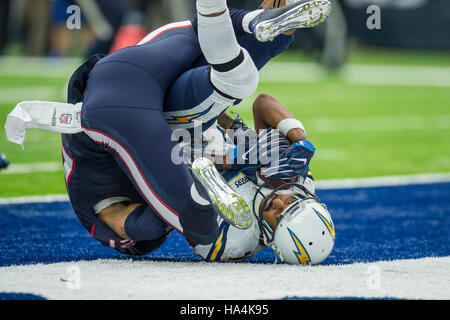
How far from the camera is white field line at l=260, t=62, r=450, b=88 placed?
15.2 metres

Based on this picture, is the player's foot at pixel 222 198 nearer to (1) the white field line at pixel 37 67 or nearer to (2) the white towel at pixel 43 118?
(2) the white towel at pixel 43 118

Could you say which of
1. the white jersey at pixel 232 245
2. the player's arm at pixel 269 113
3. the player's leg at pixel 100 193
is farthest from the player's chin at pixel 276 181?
the player's leg at pixel 100 193

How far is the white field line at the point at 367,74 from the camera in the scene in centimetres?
1524

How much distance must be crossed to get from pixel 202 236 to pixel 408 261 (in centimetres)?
102

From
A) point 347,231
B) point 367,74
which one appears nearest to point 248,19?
point 347,231

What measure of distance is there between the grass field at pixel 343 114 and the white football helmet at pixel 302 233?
2697mm

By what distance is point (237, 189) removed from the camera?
381cm

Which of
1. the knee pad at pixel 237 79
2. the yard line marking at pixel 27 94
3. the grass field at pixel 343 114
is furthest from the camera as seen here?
the yard line marking at pixel 27 94

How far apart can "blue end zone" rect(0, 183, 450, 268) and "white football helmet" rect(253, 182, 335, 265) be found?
212 millimetres

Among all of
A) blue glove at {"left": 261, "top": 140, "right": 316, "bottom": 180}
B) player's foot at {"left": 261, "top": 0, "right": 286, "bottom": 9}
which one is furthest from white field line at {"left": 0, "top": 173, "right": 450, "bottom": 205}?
player's foot at {"left": 261, "top": 0, "right": 286, "bottom": 9}

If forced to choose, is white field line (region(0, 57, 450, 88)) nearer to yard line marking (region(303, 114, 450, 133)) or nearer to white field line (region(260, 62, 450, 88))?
white field line (region(260, 62, 450, 88))

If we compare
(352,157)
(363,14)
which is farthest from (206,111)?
(363,14)

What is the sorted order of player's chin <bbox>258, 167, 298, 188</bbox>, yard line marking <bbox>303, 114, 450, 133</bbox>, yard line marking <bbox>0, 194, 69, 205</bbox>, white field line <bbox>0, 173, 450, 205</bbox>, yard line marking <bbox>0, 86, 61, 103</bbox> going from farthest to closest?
yard line marking <bbox>0, 86, 61, 103</bbox>, yard line marking <bbox>303, 114, 450, 133</bbox>, white field line <bbox>0, 173, 450, 205</bbox>, yard line marking <bbox>0, 194, 69, 205</bbox>, player's chin <bbox>258, 167, 298, 188</bbox>

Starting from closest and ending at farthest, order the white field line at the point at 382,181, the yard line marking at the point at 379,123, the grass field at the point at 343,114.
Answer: the white field line at the point at 382,181, the grass field at the point at 343,114, the yard line marking at the point at 379,123
